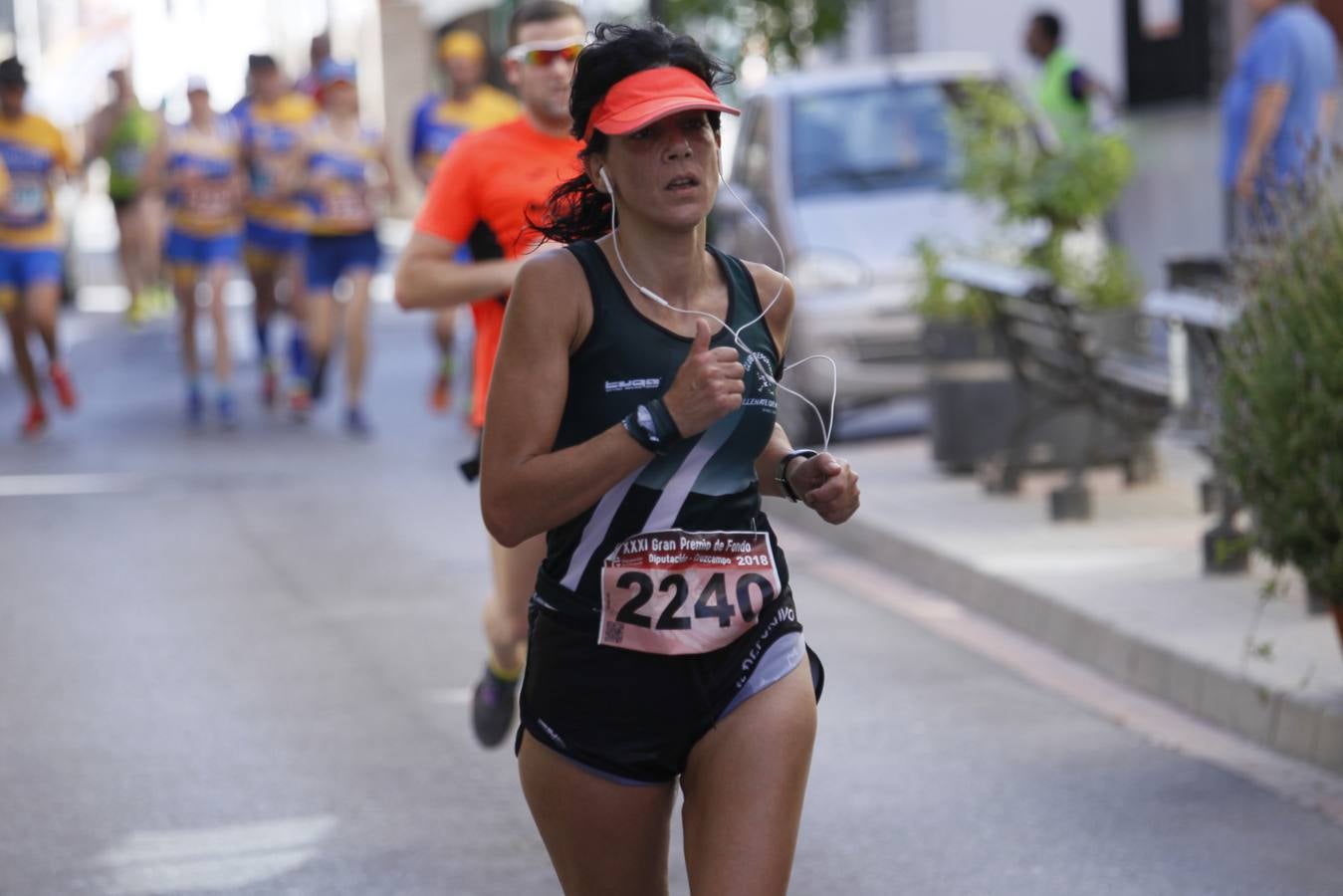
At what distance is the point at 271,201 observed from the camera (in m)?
16.8

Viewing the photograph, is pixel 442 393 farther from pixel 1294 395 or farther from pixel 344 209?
pixel 1294 395

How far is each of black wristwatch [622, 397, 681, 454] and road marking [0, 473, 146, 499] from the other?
9.84 m

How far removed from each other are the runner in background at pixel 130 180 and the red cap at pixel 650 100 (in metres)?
17.9

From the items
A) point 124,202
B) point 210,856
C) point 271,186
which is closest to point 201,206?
point 271,186

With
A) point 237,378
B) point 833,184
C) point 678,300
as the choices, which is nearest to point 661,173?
point 678,300

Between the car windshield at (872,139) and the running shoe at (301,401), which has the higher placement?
the car windshield at (872,139)

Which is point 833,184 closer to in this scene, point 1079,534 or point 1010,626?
point 1079,534

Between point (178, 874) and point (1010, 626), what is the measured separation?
148 inches

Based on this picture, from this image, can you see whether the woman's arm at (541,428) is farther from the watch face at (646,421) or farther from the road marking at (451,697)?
the road marking at (451,697)

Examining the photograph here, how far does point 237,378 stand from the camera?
64.5 ft

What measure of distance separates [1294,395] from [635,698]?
324 centimetres

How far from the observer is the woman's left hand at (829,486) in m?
3.67

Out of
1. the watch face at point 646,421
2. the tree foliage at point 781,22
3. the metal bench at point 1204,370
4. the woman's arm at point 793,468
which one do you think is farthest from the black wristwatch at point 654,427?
the tree foliage at point 781,22

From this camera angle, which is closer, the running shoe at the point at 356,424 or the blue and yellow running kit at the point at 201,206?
the running shoe at the point at 356,424
